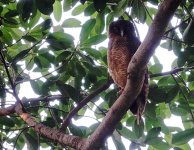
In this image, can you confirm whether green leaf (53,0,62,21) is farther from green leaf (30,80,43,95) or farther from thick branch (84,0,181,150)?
thick branch (84,0,181,150)

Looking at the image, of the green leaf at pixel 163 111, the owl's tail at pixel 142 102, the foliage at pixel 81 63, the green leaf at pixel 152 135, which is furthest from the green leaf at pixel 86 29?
the green leaf at pixel 163 111

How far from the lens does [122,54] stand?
317 centimetres

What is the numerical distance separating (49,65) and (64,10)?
0.46 m

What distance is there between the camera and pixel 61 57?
2.73 m

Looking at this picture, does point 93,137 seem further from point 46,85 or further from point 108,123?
point 46,85

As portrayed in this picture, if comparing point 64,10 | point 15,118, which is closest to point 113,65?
point 64,10

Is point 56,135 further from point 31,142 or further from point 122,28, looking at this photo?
point 122,28

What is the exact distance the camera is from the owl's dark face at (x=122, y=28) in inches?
138

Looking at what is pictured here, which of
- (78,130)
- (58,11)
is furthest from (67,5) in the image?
(78,130)

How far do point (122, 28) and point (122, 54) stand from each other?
45 centimetres

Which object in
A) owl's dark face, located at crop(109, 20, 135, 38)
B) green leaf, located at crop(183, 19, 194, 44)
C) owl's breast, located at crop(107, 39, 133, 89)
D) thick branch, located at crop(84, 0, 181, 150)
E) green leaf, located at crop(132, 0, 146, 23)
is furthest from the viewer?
owl's dark face, located at crop(109, 20, 135, 38)

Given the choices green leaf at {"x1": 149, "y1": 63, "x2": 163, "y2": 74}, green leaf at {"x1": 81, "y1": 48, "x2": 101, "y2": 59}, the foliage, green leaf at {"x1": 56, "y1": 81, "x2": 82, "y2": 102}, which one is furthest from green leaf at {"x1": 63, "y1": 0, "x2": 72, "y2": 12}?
green leaf at {"x1": 149, "y1": 63, "x2": 163, "y2": 74}

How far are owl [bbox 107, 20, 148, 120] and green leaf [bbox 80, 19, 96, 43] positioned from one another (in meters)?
0.41

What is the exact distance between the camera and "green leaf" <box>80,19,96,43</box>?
2709mm
